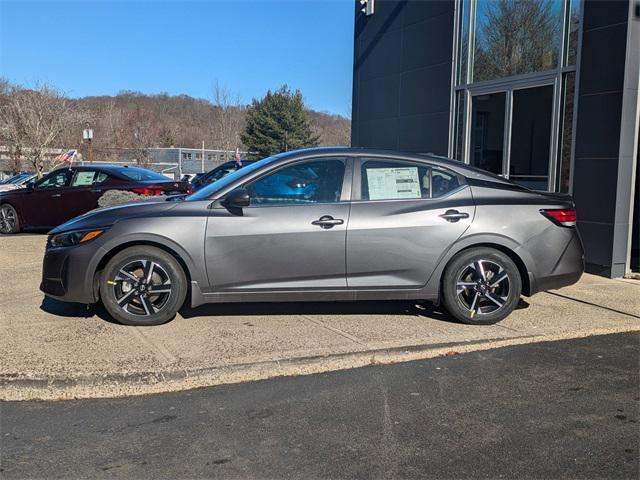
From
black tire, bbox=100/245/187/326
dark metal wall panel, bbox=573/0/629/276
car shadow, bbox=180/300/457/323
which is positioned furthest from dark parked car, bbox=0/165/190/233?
dark metal wall panel, bbox=573/0/629/276

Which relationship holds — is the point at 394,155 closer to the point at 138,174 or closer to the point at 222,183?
the point at 222,183

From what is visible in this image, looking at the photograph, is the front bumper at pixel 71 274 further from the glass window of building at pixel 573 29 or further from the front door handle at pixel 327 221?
the glass window of building at pixel 573 29

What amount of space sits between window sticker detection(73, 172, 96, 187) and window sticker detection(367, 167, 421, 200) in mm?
8001

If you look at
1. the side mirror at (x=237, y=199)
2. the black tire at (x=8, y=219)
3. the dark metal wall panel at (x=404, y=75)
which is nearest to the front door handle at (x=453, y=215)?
the side mirror at (x=237, y=199)

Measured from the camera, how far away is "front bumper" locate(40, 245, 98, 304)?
518cm

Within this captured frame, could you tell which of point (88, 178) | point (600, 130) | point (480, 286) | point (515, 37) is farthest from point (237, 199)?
point (88, 178)

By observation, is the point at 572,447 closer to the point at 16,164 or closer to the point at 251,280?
the point at 251,280

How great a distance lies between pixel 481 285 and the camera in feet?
18.1

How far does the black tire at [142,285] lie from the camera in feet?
17.0

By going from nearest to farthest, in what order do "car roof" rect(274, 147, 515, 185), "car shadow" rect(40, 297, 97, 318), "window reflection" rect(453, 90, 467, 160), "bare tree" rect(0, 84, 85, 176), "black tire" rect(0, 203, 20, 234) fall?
"car roof" rect(274, 147, 515, 185) → "car shadow" rect(40, 297, 97, 318) → "window reflection" rect(453, 90, 467, 160) → "black tire" rect(0, 203, 20, 234) → "bare tree" rect(0, 84, 85, 176)

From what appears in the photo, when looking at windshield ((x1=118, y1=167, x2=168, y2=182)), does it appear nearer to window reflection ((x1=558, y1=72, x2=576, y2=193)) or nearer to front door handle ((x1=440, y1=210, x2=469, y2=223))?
window reflection ((x1=558, y1=72, x2=576, y2=193))

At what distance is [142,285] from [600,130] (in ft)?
21.1

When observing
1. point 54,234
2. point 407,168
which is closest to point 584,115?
point 407,168

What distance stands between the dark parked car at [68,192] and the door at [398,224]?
685cm
